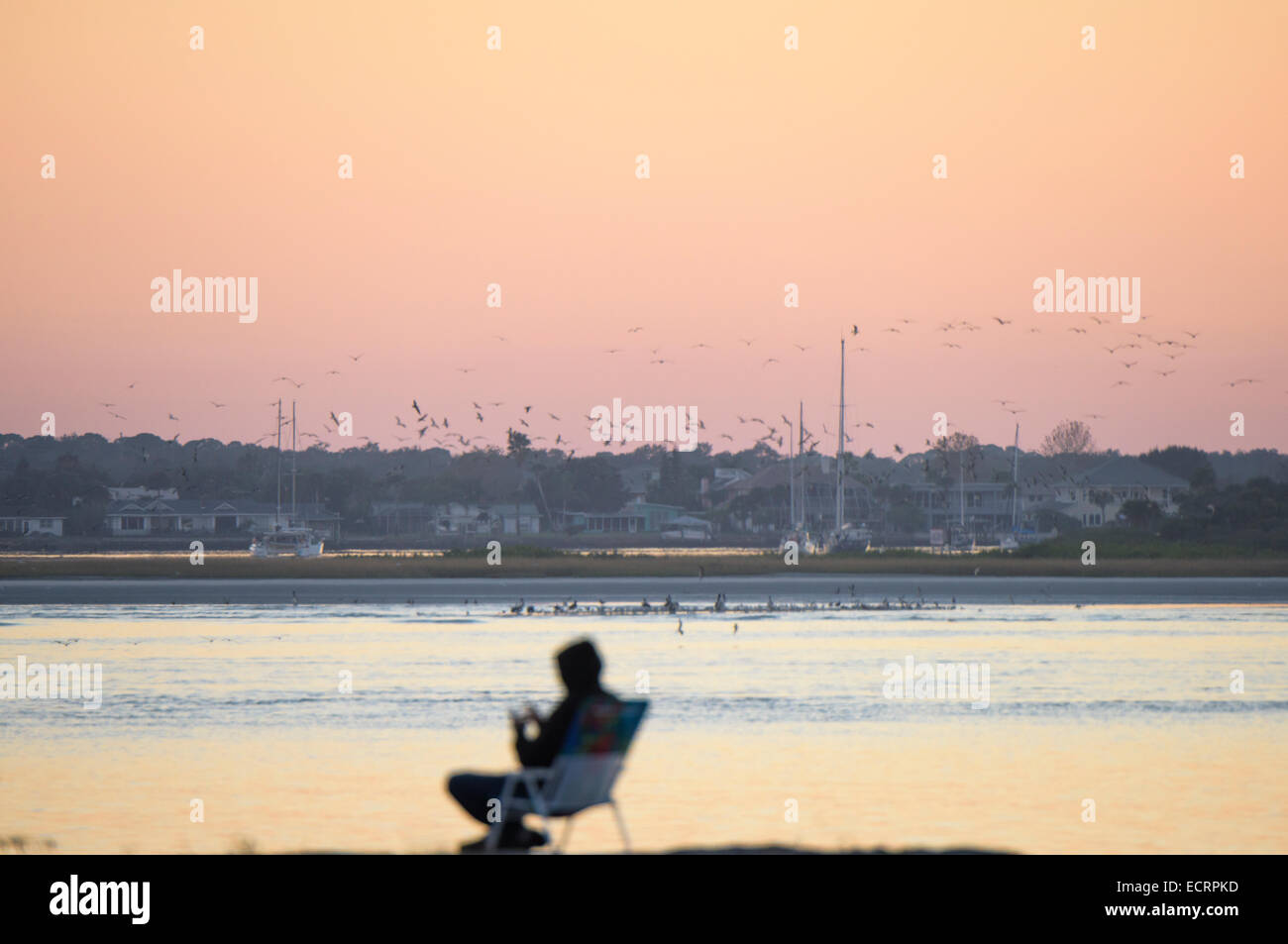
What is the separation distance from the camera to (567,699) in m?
8.59

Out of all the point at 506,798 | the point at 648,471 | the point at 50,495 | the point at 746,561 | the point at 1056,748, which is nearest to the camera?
the point at 506,798

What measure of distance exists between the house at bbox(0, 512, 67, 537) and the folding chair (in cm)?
12322

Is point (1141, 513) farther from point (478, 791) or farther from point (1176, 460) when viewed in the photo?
point (478, 791)

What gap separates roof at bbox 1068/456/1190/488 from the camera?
12744 centimetres

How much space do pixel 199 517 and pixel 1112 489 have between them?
7914 cm

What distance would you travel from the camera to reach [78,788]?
13734mm

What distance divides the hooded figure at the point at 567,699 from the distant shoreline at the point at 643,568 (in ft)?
166

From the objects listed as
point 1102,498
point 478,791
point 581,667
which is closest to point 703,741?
point 478,791

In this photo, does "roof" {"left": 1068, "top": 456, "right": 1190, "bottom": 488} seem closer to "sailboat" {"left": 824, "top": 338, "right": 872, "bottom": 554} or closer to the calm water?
"sailboat" {"left": 824, "top": 338, "right": 872, "bottom": 554}

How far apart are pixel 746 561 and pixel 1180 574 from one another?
2158 centimetres
